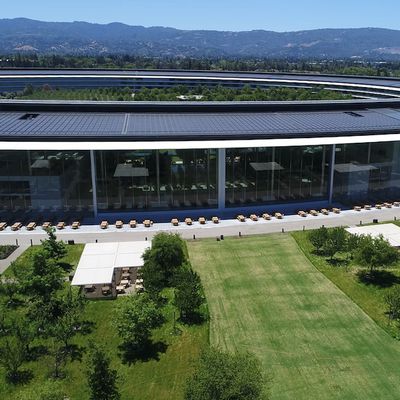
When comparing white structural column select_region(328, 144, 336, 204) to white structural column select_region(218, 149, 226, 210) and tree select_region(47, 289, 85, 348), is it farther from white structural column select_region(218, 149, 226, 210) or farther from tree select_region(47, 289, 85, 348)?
tree select_region(47, 289, 85, 348)

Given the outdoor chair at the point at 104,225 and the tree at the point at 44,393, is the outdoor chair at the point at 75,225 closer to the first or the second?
the outdoor chair at the point at 104,225

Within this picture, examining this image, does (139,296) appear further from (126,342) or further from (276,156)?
(276,156)

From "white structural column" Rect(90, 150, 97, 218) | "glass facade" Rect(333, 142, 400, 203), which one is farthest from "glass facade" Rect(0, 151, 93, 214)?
"glass facade" Rect(333, 142, 400, 203)

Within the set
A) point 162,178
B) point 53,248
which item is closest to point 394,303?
point 53,248

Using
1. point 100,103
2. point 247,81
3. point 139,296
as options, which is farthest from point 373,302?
point 247,81

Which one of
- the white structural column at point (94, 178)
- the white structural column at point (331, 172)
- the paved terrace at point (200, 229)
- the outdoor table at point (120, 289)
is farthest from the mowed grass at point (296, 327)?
the white structural column at point (331, 172)

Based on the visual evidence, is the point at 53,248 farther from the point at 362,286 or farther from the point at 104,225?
the point at 362,286
